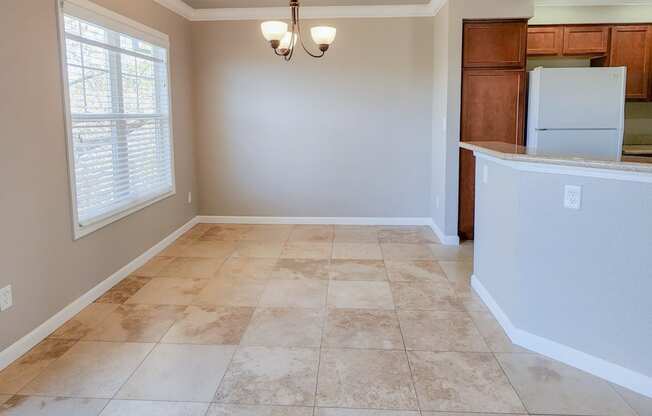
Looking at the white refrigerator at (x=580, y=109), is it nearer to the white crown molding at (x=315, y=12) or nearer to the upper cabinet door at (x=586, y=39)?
the upper cabinet door at (x=586, y=39)

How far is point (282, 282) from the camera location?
4.00m

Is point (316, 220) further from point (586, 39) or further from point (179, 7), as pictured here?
point (586, 39)

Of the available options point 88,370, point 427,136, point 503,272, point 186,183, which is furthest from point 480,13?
point 88,370

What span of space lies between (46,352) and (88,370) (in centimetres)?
38

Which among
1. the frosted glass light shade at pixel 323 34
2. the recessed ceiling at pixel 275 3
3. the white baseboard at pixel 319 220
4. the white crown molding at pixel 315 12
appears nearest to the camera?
the frosted glass light shade at pixel 323 34

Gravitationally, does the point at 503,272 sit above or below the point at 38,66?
below

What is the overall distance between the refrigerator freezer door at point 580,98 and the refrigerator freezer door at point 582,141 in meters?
0.05

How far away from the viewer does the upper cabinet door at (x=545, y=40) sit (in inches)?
212

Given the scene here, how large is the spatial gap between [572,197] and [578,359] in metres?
0.83

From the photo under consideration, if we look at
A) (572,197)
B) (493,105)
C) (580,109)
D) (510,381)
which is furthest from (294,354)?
(580,109)

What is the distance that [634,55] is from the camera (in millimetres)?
5344

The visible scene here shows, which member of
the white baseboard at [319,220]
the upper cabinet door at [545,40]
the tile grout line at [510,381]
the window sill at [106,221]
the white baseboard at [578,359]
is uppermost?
the upper cabinet door at [545,40]

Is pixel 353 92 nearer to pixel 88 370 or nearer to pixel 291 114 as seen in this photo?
pixel 291 114

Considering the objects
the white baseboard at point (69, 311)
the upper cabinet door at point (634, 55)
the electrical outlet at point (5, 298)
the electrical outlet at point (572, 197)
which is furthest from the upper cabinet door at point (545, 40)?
the electrical outlet at point (5, 298)
